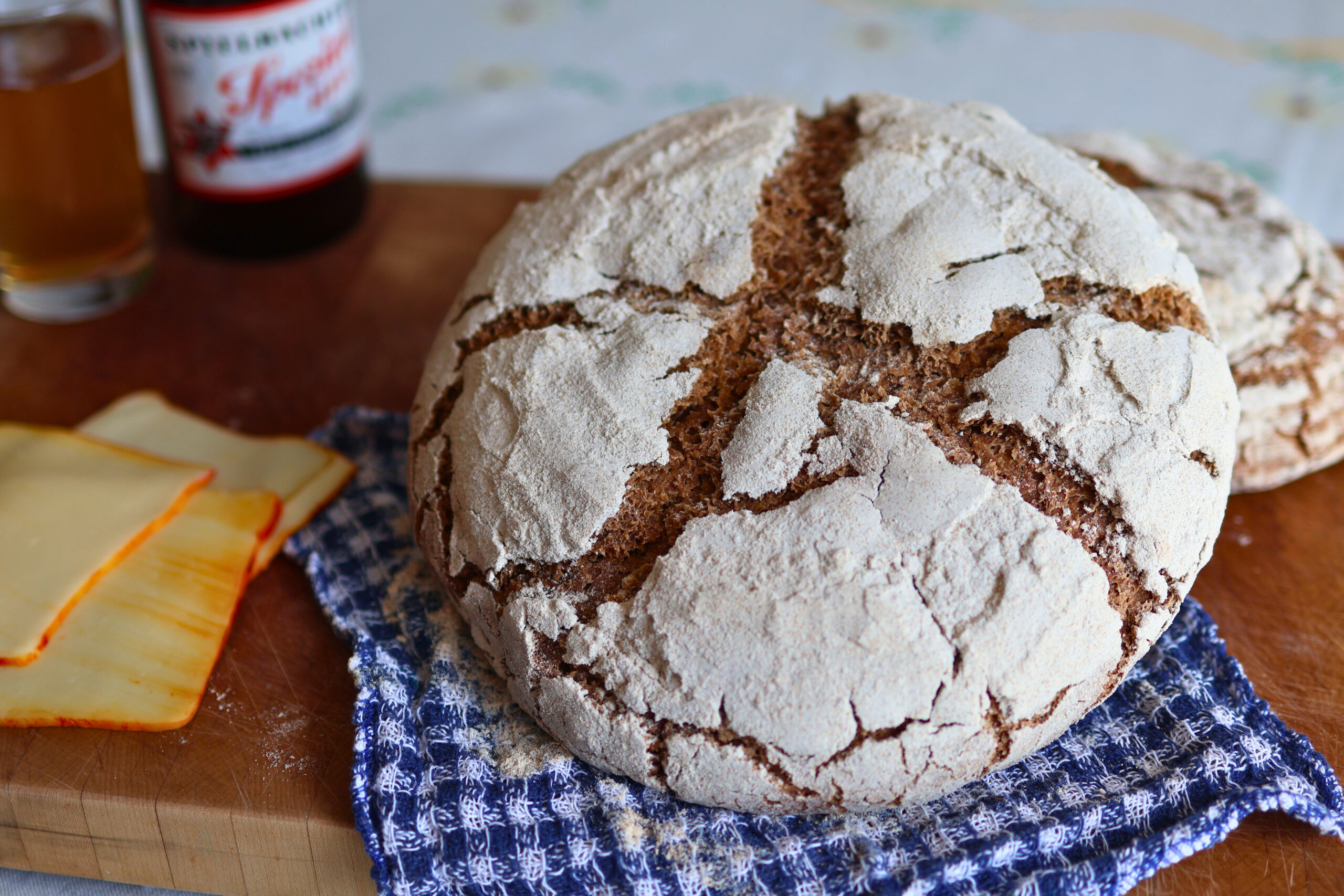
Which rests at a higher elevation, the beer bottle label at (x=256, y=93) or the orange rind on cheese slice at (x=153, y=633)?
the beer bottle label at (x=256, y=93)

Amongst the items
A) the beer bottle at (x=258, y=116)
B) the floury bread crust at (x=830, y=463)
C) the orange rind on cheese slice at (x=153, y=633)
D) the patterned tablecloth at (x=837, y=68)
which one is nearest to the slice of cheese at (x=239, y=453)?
the orange rind on cheese slice at (x=153, y=633)

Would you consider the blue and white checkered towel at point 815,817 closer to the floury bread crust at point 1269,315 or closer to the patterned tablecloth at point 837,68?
the floury bread crust at point 1269,315

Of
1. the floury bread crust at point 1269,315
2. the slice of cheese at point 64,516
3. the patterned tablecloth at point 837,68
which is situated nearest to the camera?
the slice of cheese at point 64,516

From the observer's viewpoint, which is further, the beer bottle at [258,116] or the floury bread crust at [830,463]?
the beer bottle at [258,116]

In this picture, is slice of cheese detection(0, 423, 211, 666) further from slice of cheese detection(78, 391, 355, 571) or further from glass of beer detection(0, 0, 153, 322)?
glass of beer detection(0, 0, 153, 322)

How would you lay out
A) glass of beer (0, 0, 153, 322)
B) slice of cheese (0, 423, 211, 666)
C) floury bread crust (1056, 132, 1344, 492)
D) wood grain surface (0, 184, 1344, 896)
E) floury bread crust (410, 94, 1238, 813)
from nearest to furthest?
floury bread crust (410, 94, 1238, 813), wood grain surface (0, 184, 1344, 896), slice of cheese (0, 423, 211, 666), floury bread crust (1056, 132, 1344, 492), glass of beer (0, 0, 153, 322)

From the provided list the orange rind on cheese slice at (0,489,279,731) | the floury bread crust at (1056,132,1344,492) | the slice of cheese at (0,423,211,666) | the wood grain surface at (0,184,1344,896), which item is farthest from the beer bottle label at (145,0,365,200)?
the floury bread crust at (1056,132,1344,492)

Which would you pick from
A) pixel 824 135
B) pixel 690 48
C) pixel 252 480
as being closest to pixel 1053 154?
pixel 824 135

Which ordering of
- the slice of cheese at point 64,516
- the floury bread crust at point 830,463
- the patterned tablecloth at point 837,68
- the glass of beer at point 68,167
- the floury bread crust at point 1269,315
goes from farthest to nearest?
the patterned tablecloth at point 837,68 → the glass of beer at point 68,167 → the floury bread crust at point 1269,315 → the slice of cheese at point 64,516 → the floury bread crust at point 830,463
